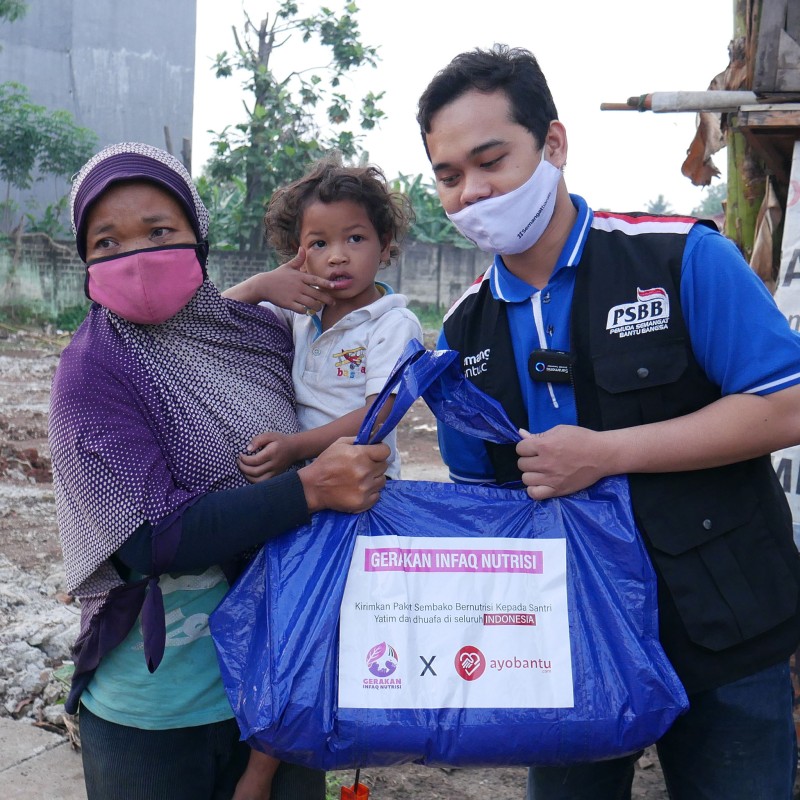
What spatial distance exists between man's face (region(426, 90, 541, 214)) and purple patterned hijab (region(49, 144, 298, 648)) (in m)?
0.53

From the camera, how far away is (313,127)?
15.6 m

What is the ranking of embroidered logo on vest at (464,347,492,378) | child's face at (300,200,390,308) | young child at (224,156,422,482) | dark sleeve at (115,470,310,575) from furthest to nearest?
child's face at (300,200,390,308) → young child at (224,156,422,482) → embroidered logo on vest at (464,347,492,378) → dark sleeve at (115,470,310,575)

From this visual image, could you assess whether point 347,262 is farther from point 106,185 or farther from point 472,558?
point 472,558

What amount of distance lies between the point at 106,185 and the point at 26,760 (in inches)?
86.6

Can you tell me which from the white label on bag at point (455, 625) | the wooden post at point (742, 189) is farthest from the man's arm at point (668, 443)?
the wooden post at point (742, 189)

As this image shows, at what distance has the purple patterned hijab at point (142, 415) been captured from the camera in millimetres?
1631

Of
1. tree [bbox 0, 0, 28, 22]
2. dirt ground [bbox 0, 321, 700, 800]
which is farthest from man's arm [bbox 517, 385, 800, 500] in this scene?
tree [bbox 0, 0, 28, 22]

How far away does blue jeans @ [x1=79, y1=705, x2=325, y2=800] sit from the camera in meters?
1.77

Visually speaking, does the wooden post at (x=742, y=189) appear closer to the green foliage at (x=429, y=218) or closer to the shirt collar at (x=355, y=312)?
the shirt collar at (x=355, y=312)

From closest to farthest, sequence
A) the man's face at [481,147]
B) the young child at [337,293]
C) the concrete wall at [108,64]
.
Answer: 1. the man's face at [481,147]
2. the young child at [337,293]
3. the concrete wall at [108,64]

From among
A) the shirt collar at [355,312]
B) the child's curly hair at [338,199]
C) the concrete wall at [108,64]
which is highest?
the concrete wall at [108,64]

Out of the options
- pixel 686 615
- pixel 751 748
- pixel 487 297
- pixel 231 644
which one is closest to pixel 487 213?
pixel 487 297

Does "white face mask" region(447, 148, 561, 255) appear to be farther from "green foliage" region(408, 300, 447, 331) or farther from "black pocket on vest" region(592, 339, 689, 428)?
"green foliage" region(408, 300, 447, 331)

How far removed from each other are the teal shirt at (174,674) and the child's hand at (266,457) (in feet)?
0.71
